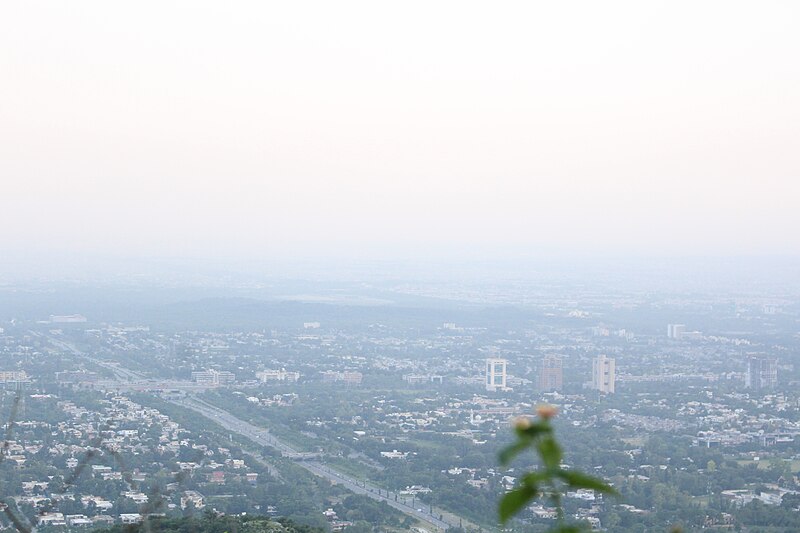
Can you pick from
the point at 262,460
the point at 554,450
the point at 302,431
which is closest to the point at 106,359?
the point at 302,431

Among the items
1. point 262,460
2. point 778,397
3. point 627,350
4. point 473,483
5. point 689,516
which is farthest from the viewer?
point 627,350

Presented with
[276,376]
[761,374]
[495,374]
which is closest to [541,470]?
[495,374]

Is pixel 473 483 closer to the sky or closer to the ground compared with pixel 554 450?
closer to the ground

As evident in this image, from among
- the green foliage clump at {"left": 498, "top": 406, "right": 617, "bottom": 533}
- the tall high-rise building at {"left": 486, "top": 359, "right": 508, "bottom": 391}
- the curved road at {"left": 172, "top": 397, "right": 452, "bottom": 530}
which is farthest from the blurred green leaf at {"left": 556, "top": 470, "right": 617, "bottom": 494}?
Result: the tall high-rise building at {"left": 486, "top": 359, "right": 508, "bottom": 391}

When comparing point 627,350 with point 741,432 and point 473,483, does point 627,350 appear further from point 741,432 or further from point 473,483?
point 473,483

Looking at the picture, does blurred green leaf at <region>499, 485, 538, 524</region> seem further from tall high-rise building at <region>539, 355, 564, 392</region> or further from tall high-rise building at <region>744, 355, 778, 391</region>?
A: tall high-rise building at <region>744, 355, 778, 391</region>

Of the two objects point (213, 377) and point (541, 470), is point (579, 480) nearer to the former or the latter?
point (541, 470)
